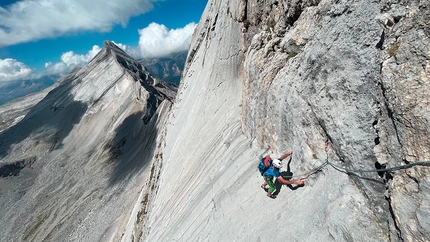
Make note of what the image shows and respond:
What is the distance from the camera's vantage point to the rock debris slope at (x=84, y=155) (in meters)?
54.4

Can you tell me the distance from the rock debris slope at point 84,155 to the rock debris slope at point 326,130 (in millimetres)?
26320

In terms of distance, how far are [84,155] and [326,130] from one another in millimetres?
88524

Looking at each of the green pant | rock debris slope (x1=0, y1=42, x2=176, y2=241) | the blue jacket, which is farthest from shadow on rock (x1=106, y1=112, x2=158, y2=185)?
the blue jacket

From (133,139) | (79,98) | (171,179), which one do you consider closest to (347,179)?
(171,179)

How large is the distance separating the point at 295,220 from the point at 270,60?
29.4 ft

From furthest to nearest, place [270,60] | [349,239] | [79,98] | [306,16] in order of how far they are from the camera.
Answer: [79,98], [270,60], [306,16], [349,239]

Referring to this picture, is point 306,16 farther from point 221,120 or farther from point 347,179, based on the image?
point 221,120

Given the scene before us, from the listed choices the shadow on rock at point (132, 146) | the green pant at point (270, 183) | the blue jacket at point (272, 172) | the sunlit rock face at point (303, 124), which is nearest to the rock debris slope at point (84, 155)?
the shadow on rock at point (132, 146)

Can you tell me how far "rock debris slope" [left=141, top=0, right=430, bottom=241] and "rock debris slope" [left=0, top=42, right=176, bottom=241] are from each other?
2632 cm

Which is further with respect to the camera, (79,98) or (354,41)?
(79,98)

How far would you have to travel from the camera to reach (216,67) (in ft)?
78.9

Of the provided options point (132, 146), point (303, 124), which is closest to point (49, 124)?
point (132, 146)

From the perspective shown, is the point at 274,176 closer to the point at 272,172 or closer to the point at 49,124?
the point at 272,172

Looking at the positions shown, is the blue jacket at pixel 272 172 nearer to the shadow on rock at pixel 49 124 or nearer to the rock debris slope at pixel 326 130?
the rock debris slope at pixel 326 130
